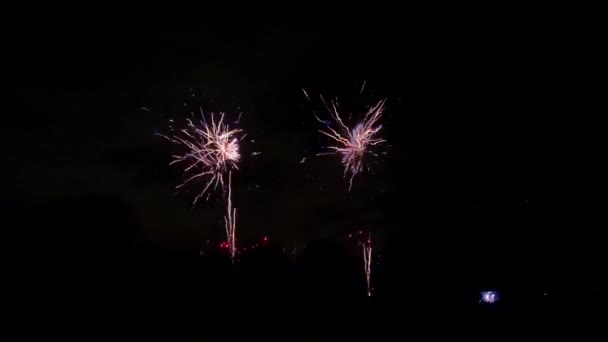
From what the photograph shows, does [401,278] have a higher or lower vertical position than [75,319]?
higher

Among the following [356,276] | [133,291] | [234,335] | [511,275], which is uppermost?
[356,276]

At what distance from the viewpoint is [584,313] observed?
16.2 m

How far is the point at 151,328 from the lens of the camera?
530 inches

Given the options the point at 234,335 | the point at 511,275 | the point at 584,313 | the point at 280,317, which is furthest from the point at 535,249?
the point at 234,335

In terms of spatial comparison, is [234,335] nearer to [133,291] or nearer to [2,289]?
[133,291]

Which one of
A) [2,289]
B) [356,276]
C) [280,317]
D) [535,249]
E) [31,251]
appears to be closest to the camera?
[280,317]

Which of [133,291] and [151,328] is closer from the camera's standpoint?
[151,328]

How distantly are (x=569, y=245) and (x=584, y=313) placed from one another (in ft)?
31.1

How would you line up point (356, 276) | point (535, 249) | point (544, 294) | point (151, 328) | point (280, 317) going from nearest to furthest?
point (151, 328) < point (280, 317) < point (544, 294) < point (535, 249) < point (356, 276)

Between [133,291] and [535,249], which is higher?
[535,249]

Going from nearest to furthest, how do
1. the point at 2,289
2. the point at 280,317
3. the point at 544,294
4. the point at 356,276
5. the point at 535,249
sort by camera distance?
1. the point at 280,317
2. the point at 2,289
3. the point at 544,294
4. the point at 535,249
5. the point at 356,276

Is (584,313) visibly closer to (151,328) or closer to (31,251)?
(151,328)

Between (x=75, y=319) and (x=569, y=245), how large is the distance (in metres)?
21.5

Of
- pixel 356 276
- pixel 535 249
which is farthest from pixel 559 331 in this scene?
pixel 356 276
